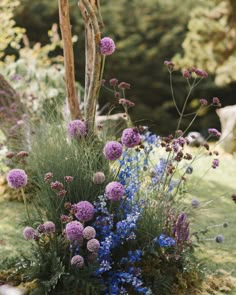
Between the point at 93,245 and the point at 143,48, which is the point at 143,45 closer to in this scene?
the point at 143,48

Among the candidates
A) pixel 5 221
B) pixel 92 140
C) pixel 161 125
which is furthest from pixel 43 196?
pixel 161 125

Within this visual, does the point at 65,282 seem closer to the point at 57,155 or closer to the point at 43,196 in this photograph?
the point at 43,196

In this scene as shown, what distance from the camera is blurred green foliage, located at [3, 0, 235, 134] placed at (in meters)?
11.4

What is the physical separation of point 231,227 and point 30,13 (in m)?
8.03

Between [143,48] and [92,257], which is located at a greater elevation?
[143,48]

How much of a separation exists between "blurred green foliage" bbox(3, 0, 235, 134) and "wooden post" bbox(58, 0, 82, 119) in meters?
7.44

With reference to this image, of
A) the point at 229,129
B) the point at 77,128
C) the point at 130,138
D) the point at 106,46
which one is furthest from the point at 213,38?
the point at 130,138

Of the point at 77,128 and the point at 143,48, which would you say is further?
the point at 143,48

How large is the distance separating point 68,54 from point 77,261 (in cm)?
146

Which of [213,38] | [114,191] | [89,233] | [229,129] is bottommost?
[89,233]

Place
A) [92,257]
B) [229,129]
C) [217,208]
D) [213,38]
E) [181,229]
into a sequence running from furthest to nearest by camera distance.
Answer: [213,38]
[229,129]
[217,208]
[181,229]
[92,257]

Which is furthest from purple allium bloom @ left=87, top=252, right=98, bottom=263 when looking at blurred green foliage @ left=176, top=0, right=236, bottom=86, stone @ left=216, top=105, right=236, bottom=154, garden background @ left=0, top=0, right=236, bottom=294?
garden background @ left=0, top=0, right=236, bottom=294

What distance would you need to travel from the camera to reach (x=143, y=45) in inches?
462

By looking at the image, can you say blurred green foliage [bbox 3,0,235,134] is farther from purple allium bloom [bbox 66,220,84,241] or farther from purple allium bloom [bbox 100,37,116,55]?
purple allium bloom [bbox 66,220,84,241]
